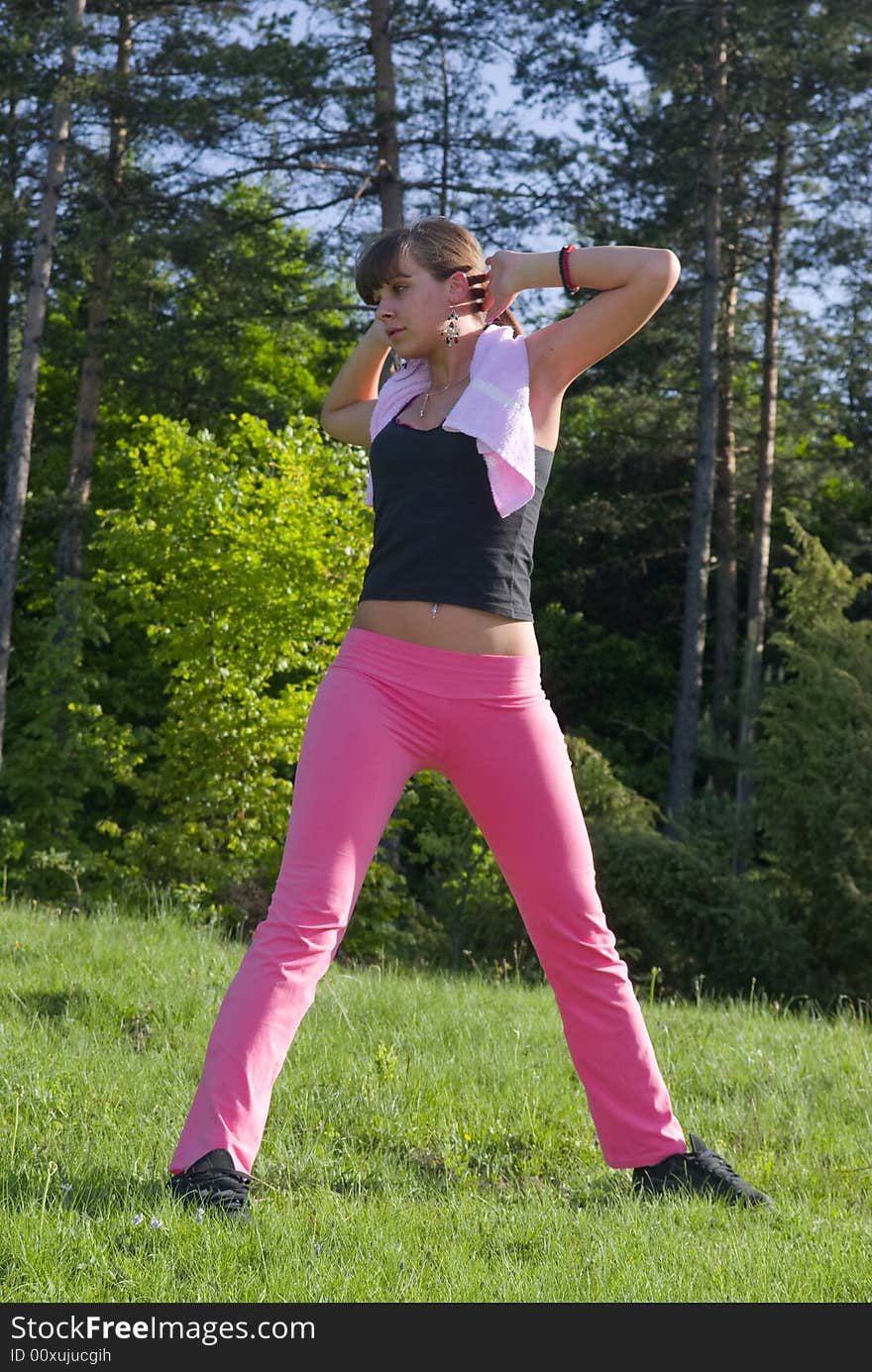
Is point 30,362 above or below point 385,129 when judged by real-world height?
below


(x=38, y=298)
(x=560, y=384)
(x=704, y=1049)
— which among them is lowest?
(x=704, y=1049)

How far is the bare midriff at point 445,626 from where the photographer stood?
305cm

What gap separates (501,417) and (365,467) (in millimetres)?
13683

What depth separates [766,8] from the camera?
60.9 feet

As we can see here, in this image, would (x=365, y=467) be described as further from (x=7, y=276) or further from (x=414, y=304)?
(x=414, y=304)

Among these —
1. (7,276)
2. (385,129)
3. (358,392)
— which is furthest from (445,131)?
(358,392)

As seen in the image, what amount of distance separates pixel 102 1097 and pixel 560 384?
2042mm

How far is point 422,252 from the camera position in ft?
10.2

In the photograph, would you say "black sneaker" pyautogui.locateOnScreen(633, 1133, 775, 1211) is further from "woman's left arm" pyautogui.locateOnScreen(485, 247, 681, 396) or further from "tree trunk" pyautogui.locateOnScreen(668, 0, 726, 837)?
"tree trunk" pyautogui.locateOnScreen(668, 0, 726, 837)

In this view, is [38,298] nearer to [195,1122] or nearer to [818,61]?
[818,61]

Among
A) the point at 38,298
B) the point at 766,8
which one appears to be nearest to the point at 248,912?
the point at 38,298

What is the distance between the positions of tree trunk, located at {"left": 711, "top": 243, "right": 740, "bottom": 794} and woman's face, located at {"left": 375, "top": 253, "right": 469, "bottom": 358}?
1907cm

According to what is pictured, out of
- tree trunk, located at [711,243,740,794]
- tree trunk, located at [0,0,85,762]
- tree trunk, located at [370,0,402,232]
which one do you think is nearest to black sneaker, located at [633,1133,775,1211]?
tree trunk, located at [0,0,85,762]

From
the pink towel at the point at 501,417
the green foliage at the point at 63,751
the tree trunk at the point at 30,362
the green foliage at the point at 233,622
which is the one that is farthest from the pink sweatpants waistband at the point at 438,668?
the tree trunk at the point at 30,362
